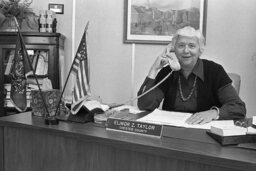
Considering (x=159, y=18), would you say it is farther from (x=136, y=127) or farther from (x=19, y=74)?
(x=136, y=127)

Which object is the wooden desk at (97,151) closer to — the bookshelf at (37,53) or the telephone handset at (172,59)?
the telephone handset at (172,59)

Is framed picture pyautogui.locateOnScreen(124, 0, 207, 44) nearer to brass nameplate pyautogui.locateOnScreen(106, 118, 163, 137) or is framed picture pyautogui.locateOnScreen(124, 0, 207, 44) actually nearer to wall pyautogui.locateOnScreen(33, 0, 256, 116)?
wall pyautogui.locateOnScreen(33, 0, 256, 116)

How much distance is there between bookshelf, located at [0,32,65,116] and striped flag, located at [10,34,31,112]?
63.7 inches

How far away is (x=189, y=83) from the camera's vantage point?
201 cm

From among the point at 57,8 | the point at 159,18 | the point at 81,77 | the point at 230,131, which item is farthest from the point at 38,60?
the point at 230,131

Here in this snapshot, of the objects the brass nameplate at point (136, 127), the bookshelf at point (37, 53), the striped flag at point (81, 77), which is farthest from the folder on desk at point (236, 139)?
the bookshelf at point (37, 53)

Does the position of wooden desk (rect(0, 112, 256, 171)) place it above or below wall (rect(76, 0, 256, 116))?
below

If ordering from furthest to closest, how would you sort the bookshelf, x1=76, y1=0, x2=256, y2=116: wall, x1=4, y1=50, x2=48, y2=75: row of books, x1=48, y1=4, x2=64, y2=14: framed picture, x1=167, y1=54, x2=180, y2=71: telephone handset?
x1=48, y1=4, x2=64, y2=14: framed picture
x1=4, y1=50, x2=48, y2=75: row of books
the bookshelf
x1=76, y1=0, x2=256, y2=116: wall
x1=167, y1=54, x2=180, y2=71: telephone handset

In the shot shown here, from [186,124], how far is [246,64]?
1.83 m

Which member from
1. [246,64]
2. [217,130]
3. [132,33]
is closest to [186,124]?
[217,130]

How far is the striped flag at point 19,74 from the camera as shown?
153cm

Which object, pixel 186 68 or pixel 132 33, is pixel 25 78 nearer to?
pixel 186 68

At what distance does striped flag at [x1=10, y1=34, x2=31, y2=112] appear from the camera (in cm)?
153

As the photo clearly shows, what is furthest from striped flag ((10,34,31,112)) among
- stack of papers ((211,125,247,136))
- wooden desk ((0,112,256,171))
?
stack of papers ((211,125,247,136))
